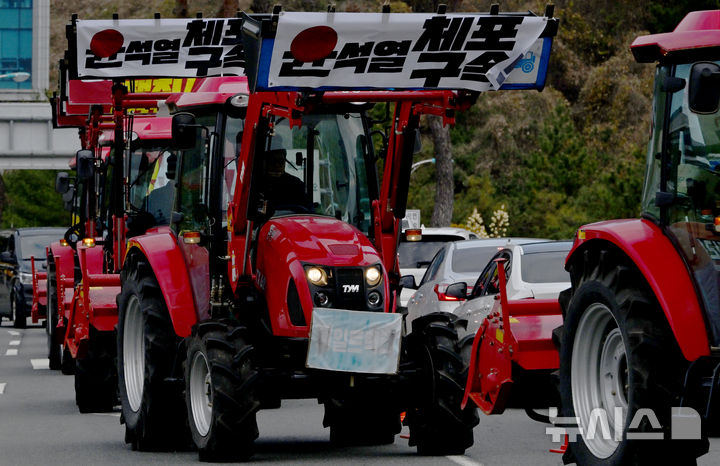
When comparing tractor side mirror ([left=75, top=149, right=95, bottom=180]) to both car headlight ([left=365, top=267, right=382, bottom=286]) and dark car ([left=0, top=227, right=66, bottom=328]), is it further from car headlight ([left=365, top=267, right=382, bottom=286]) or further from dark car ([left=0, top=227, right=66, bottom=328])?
dark car ([left=0, top=227, right=66, bottom=328])

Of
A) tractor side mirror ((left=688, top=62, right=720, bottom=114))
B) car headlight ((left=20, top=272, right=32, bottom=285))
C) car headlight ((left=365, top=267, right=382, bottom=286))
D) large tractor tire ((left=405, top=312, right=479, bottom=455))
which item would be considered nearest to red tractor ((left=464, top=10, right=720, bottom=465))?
tractor side mirror ((left=688, top=62, right=720, bottom=114))

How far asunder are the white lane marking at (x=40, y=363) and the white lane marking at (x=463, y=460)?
12332mm

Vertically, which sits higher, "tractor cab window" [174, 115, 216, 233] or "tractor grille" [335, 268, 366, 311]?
"tractor cab window" [174, 115, 216, 233]

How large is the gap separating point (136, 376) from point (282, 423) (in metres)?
1.66

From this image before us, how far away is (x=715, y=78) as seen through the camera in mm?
7758

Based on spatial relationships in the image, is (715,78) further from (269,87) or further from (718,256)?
(269,87)

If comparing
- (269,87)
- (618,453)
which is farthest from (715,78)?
(269,87)

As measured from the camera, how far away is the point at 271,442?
12781 millimetres

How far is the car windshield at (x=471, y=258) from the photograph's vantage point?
66.9 feet

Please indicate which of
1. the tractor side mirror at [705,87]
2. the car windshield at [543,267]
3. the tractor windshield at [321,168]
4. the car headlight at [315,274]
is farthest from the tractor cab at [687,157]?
the car windshield at [543,267]

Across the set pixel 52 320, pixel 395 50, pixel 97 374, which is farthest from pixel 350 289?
pixel 52 320

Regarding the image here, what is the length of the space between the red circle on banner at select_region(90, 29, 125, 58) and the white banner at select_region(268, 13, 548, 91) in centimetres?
322

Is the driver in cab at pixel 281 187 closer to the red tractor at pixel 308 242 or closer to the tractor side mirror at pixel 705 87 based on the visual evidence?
the red tractor at pixel 308 242

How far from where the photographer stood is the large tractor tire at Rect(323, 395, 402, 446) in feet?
40.9
